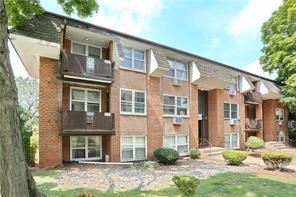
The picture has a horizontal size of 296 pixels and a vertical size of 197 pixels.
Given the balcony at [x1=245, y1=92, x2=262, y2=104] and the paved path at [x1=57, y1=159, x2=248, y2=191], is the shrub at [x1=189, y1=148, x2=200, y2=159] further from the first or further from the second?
the balcony at [x1=245, y1=92, x2=262, y2=104]

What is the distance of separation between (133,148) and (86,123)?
14.0 ft

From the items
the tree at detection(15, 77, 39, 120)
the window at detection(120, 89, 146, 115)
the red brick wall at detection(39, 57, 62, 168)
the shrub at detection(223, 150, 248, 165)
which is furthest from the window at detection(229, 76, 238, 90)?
the tree at detection(15, 77, 39, 120)

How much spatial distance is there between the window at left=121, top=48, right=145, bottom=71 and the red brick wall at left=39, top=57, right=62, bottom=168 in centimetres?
469

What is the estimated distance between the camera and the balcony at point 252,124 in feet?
88.4

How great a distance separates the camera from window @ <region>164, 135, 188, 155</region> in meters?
19.1

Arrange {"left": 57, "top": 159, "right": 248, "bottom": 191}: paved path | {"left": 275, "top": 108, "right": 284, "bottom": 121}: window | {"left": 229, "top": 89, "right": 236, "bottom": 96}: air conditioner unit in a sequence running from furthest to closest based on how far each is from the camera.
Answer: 1. {"left": 275, "top": 108, "right": 284, "bottom": 121}: window
2. {"left": 229, "top": 89, "right": 236, "bottom": 96}: air conditioner unit
3. {"left": 57, "top": 159, "right": 248, "bottom": 191}: paved path

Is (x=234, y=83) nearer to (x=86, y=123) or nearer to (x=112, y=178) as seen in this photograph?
(x=86, y=123)

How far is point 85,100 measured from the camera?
51.5 ft

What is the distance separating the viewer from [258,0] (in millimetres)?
13523

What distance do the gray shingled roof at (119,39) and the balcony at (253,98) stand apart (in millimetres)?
1521

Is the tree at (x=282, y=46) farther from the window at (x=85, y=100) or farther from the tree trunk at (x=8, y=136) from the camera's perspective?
the tree trunk at (x=8, y=136)

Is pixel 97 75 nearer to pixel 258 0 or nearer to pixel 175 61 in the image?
pixel 175 61

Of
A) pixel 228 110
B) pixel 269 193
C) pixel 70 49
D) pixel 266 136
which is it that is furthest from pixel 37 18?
pixel 266 136

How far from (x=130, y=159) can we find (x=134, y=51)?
7423mm
